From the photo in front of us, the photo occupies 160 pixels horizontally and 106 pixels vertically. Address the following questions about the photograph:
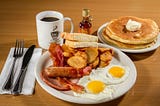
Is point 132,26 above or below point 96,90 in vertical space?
above

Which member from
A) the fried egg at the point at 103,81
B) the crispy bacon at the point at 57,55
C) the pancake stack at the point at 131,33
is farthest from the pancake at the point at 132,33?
the crispy bacon at the point at 57,55

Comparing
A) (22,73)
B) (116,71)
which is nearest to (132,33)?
(116,71)

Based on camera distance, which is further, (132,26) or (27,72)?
(132,26)

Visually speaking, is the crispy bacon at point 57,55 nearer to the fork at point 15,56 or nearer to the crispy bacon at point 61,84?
the crispy bacon at point 61,84

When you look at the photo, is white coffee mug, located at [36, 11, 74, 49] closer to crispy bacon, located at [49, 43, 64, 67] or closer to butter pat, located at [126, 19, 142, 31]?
crispy bacon, located at [49, 43, 64, 67]

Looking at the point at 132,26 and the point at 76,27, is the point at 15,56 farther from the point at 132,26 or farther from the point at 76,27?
the point at 132,26

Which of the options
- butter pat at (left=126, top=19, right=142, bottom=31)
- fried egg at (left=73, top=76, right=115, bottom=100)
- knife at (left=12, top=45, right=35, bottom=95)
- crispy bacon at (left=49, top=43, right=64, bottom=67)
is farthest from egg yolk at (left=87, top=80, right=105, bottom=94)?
butter pat at (left=126, top=19, right=142, bottom=31)
